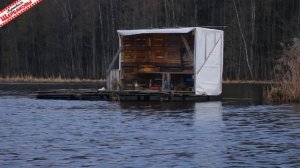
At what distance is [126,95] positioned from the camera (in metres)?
45.2

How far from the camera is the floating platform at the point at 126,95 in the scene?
43719 millimetres

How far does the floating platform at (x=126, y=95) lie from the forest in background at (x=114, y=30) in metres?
28.4

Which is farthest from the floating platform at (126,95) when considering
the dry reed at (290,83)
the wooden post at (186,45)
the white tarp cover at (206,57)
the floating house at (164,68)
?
the dry reed at (290,83)

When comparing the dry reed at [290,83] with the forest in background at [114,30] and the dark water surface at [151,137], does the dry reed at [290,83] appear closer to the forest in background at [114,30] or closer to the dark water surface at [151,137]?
the dark water surface at [151,137]

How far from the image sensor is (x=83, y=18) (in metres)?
86.2

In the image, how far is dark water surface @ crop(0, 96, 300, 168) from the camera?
19.4 meters

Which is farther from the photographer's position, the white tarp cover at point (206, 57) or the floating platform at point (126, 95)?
the white tarp cover at point (206, 57)

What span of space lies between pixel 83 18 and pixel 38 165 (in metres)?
68.4

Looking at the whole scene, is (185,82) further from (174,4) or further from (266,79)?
(174,4)

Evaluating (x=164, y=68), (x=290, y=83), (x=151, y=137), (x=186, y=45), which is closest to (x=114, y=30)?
(x=164, y=68)

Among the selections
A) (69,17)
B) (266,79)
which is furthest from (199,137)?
(69,17)

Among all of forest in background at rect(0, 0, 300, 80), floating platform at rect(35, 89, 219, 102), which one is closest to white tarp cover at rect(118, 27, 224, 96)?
floating platform at rect(35, 89, 219, 102)

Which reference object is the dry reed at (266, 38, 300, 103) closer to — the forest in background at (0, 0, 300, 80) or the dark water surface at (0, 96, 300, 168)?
the dark water surface at (0, 96, 300, 168)

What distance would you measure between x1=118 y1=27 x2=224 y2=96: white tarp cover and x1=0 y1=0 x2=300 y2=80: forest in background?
1074 inches
